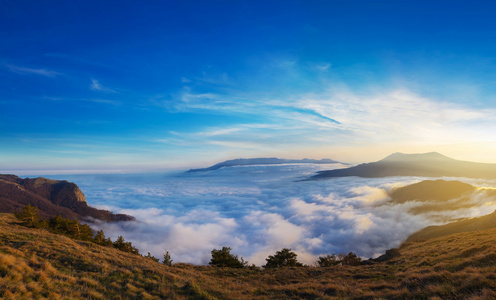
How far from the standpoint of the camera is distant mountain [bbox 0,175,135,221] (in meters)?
143

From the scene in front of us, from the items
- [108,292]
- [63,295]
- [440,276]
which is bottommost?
[440,276]

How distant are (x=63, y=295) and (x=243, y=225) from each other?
181128mm

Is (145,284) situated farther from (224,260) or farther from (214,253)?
(214,253)

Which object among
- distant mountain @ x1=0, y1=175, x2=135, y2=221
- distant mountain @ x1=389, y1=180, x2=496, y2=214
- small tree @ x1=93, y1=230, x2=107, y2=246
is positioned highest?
small tree @ x1=93, y1=230, x2=107, y2=246

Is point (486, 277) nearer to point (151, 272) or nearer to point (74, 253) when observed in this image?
point (151, 272)

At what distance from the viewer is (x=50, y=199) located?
18112cm

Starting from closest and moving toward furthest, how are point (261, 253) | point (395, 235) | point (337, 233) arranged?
point (261, 253)
point (395, 235)
point (337, 233)

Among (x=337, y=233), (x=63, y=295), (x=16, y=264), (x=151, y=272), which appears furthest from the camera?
(x=337, y=233)

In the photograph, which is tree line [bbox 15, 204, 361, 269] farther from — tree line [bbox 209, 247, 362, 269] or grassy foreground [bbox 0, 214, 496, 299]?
grassy foreground [bbox 0, 214, 496, 299]

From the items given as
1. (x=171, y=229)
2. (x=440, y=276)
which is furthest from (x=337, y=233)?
(x=440, y=276)

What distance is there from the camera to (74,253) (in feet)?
50.0

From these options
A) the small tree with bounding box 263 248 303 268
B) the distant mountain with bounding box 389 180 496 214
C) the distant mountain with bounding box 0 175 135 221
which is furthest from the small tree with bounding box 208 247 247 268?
the distant mountain with bounding box 389 180 496 214

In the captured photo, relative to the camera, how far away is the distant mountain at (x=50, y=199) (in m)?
143

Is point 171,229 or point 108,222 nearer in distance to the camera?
point 108,222
